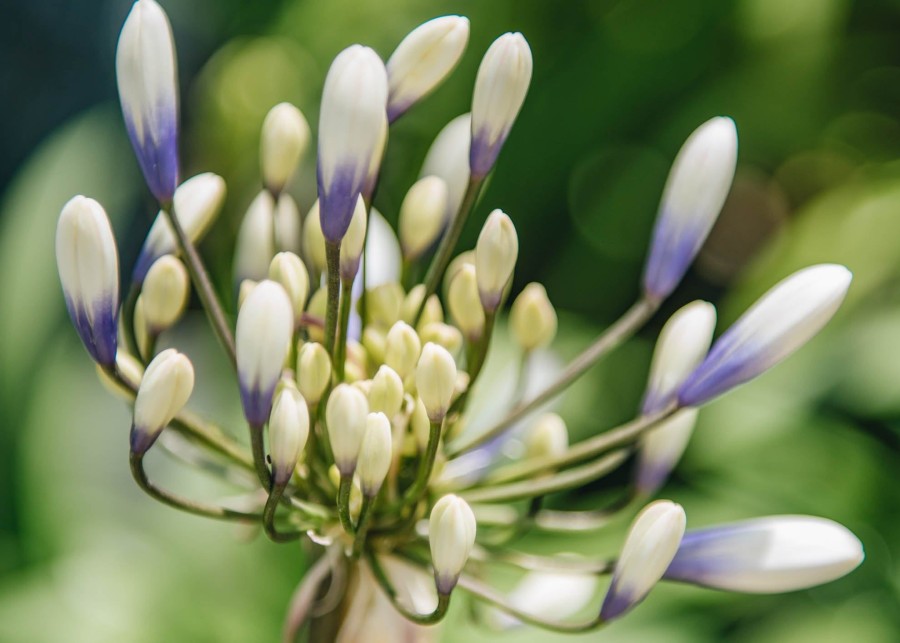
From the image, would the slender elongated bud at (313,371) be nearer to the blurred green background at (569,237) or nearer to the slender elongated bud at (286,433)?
the slender elongated bud at (286,433)

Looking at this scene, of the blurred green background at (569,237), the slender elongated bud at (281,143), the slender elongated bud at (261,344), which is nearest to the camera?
the slender elongated bud at (261,344)

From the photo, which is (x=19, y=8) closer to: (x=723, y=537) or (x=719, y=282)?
(x=719, y=282)

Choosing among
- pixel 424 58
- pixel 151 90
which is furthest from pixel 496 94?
pixel 151 90

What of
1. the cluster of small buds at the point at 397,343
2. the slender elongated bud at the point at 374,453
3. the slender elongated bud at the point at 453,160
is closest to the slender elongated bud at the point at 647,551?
the cluster of small buds at the point at 397,343

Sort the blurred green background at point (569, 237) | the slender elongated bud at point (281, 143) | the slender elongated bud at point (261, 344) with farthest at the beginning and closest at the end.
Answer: the blurred green background at point (569, 237) → the slender elongated bud at point (281, 143) → the slender elongated bud at point (261, 344)

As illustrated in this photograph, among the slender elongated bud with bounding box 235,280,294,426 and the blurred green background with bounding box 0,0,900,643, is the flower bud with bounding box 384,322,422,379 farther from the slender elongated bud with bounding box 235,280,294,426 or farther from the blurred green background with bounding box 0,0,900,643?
the blurred green background with bounding box 0,0,900,643

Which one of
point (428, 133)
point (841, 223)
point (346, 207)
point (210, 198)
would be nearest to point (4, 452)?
Answer: point (428, 133)
